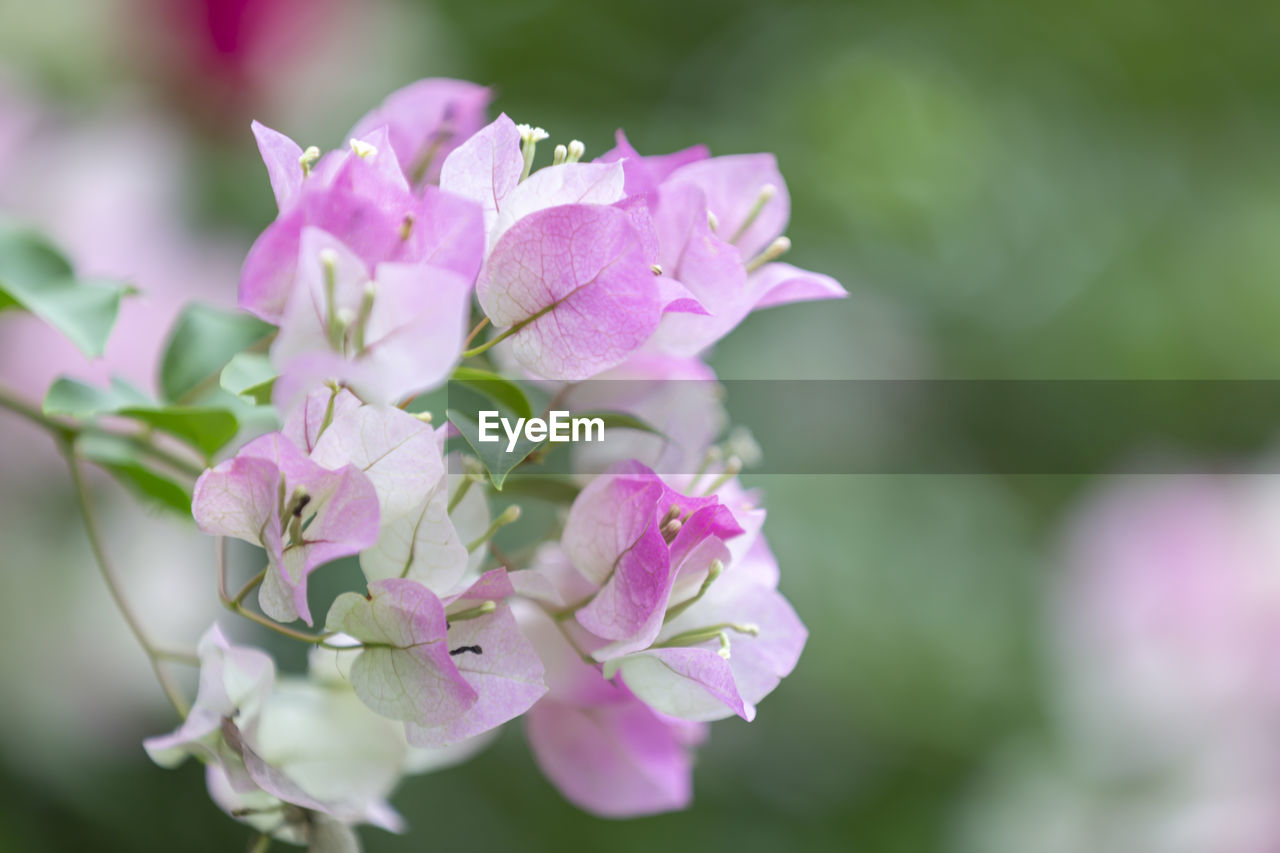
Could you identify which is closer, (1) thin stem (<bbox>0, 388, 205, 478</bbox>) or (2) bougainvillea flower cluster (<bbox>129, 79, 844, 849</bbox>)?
(2) bougainvillea flower cluster (<bbox>129, 79, 844, 849</bbox>)

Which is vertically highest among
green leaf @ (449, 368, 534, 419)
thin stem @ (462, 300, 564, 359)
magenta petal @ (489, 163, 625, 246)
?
magenta petal @ (489, 163, 625, 246)

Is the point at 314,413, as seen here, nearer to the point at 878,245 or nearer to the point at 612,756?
the point at 612,756

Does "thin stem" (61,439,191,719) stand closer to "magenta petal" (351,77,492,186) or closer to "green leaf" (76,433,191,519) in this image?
"green leaf" (76,433,191,519)

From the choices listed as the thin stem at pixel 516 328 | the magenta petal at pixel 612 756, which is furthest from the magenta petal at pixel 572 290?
the magenta petal at pixel 612 756

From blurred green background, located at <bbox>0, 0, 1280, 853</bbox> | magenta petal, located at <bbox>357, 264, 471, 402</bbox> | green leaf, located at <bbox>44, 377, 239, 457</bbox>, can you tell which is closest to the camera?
magenta petal, located at <bbox>357, 264, 471, 402</bbox>

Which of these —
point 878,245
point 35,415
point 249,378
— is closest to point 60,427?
point 35,415

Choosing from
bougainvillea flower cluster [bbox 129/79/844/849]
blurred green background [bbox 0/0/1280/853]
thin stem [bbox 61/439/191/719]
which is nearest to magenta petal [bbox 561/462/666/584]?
bougainvillea flower cluster [bbox 129/79/844/849]

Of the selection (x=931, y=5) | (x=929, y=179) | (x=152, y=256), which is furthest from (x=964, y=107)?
(x=152, y=256)
